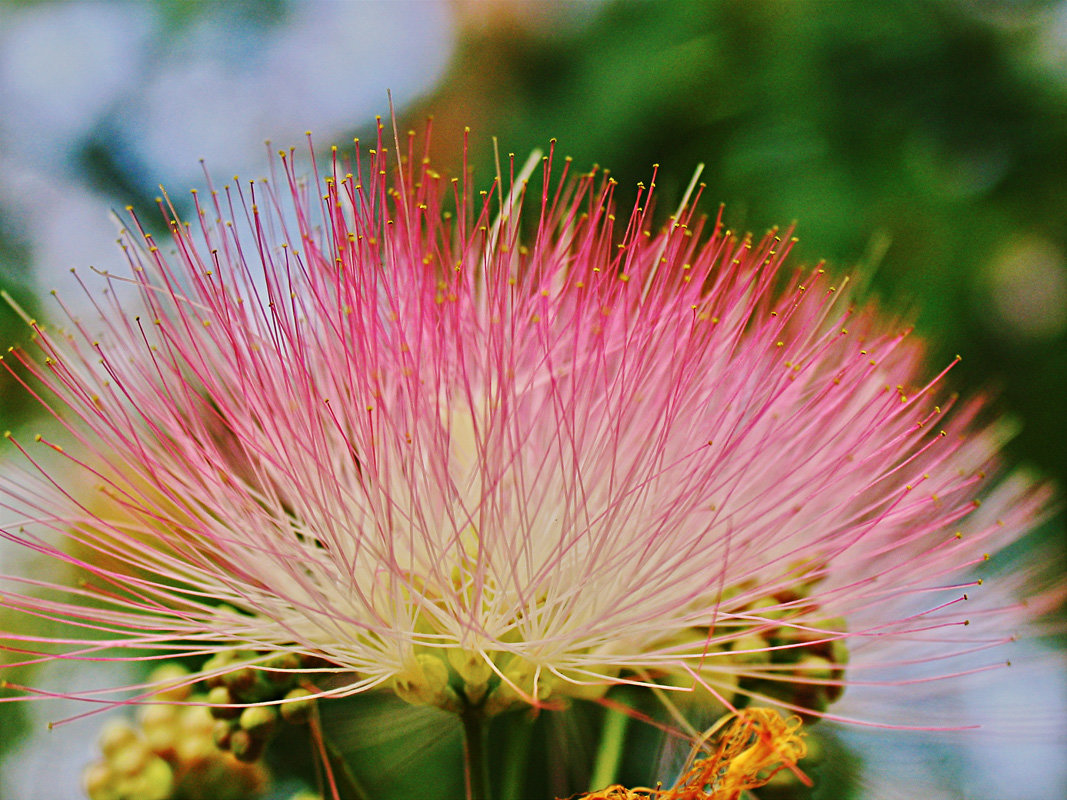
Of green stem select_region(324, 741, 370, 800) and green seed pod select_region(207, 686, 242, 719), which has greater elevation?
green seed pod select_region(207, 686, 242, 719)

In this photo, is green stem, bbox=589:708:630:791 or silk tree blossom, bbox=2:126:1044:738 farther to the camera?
green stem, bbox=589:708:630:791

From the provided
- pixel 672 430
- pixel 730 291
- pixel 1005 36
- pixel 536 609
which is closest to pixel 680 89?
pixel 1005 36

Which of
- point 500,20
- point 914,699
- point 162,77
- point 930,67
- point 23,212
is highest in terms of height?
point 500,20

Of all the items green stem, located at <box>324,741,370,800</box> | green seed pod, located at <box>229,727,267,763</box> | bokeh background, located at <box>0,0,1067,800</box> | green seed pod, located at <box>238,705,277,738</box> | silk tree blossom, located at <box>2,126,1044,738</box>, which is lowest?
green stem, located at <box>324,741,370,800</box>

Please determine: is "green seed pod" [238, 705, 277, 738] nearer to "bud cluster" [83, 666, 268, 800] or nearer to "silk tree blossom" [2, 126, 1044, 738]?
"silk tree blossom" [2, 126, 1044, 738]

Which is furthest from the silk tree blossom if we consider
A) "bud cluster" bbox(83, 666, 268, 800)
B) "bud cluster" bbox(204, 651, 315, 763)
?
"bud cluster" bbox(83, 666, 268, 800)

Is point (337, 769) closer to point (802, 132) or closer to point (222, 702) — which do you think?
point (222, 702)

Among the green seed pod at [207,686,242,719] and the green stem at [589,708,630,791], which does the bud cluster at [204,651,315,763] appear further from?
the green stem at [589,708,630,791]

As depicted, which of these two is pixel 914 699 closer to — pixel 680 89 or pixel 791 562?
pixel 791 562
